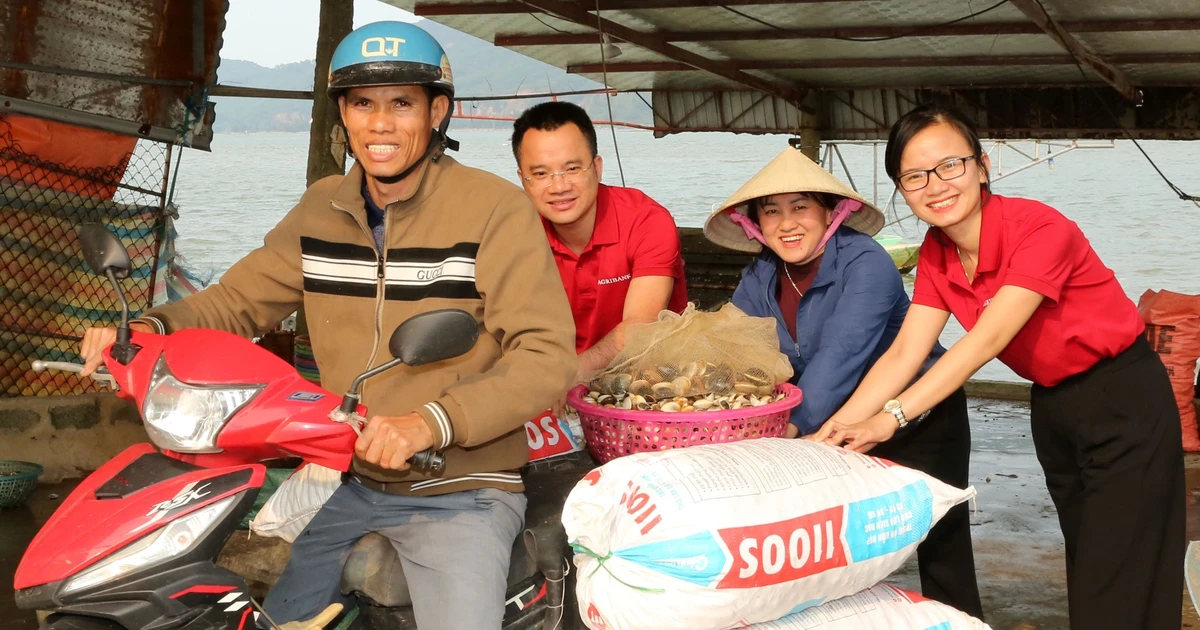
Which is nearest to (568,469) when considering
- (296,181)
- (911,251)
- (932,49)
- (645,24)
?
(645,24)

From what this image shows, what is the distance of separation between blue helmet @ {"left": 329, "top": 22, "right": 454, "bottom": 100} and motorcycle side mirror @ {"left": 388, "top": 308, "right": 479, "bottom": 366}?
2.04 feet

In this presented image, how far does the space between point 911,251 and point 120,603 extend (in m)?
28.4

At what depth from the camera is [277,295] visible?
2.71 meters

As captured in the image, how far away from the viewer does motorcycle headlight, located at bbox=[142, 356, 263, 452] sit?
1.96m

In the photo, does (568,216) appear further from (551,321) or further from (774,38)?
(774,38)

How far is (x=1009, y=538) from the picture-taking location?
5.61 metres

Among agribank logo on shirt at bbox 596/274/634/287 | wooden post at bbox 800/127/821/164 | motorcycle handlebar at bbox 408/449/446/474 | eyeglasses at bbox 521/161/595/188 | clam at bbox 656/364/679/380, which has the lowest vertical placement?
motorcycle handlebar at bbox 408/449/446/474

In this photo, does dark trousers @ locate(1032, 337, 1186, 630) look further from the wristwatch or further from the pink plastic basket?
the pink plastic basket

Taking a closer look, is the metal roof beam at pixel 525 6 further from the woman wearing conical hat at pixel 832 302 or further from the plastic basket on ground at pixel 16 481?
the woman wearing conical hat at pixel 832 302

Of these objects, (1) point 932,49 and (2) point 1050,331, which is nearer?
(2) point 1050,331

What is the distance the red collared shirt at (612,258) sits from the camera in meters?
3.75

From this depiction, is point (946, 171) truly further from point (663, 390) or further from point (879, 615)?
point (879, 615)

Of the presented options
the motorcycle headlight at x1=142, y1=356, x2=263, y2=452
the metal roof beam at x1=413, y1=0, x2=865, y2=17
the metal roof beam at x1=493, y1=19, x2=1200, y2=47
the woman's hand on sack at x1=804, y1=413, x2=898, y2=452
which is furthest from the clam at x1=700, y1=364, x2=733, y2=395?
the metal roof beam at x1=493, y1=19, x2=1200, y2=47

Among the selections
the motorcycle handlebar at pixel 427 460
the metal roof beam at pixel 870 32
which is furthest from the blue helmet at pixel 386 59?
the metal roof beam at pixel 870 32
